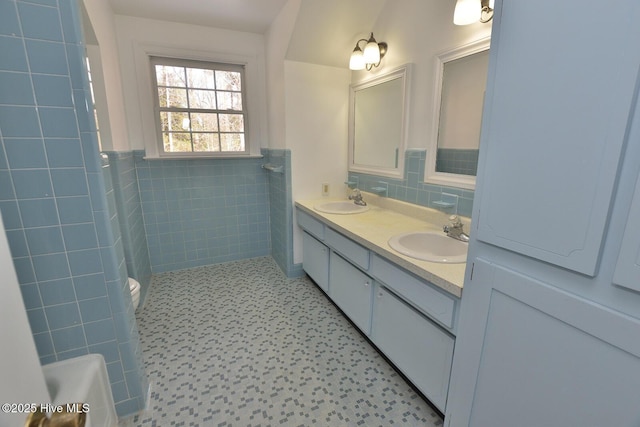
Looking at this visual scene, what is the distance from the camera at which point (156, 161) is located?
2756 millimetres

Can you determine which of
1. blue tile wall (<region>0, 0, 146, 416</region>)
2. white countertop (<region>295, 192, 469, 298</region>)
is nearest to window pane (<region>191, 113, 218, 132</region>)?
white countertop (<region>295, 192, 469, 298</region>)

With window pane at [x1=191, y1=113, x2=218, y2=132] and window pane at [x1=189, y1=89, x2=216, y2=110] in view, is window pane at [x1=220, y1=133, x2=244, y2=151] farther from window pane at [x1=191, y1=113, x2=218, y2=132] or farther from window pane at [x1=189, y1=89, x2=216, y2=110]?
window pane at [x1=189, y1=89, x2=216, y2=110]

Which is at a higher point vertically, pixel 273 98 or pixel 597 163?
pixel 273 98

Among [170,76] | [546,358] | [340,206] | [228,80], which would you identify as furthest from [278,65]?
[546,358]

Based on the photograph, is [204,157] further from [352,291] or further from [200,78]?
[352,291]

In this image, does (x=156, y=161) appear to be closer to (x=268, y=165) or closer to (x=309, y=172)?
(x=268, y=165)

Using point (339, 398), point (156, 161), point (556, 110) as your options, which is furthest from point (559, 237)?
point (156, 161)

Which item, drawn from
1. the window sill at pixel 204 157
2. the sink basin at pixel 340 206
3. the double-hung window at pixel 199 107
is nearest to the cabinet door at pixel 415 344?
the sink basin at pixel 340 206

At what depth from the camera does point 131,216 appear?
236cm

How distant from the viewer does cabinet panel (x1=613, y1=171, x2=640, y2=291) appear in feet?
2.04

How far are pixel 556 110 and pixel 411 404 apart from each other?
4.78 ft

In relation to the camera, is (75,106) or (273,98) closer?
(75,106)

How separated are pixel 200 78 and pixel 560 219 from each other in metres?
3.08

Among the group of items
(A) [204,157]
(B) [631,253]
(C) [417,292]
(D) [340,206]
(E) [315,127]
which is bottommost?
(C) [417,292]
